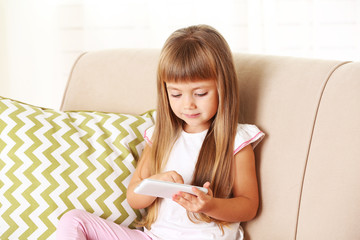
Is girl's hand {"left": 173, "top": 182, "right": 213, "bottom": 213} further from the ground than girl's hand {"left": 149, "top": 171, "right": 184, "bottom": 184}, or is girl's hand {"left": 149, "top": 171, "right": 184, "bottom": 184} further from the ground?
girl's hand {"left": 149, "top": 171, "right": 184, "bottom": 184}

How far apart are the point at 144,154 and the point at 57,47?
143 cm

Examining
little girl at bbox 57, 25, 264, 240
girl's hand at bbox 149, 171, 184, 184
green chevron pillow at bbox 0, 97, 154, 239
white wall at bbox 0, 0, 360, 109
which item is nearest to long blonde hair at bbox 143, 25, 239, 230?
little girl at bbox 57, 25, 264, 240

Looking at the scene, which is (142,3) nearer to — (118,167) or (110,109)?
(110,109)

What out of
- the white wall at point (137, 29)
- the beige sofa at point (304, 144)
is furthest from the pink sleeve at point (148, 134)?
the white wall at point (137, 29)

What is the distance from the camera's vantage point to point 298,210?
1.24 meters

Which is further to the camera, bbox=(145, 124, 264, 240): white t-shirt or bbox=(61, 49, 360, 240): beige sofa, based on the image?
bbox=(145, 124, 264, 240): white t-shirt

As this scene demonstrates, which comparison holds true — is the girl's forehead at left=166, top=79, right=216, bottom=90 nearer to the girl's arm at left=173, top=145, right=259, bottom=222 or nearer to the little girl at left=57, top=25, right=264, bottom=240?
the little girl at left=57, top=25, right=264, bottom=240

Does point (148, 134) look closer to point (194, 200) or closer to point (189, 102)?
point (189, 102)

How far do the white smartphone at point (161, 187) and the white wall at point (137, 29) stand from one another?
1329 mm

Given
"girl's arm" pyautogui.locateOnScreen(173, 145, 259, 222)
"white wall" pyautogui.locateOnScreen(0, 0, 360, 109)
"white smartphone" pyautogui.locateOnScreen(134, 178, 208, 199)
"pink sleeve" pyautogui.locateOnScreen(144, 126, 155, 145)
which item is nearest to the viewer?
"white smartphone" pyautogui.locateOnScreen(134, 178, 208, 199)

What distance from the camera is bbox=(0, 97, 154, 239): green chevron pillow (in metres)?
1.39

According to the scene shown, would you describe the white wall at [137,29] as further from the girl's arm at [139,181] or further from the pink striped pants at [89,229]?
the pink striped pants at [89,229]

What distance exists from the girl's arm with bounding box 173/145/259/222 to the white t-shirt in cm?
3

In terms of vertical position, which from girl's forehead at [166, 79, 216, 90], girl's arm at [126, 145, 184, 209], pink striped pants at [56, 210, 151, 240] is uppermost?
girl's forehead at [166, 79, 216, 90]
